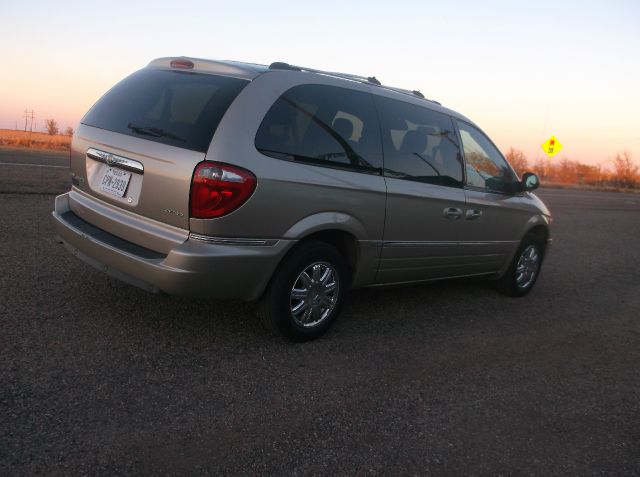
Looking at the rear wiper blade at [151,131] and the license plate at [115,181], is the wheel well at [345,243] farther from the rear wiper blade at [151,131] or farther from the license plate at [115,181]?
the license plate at [115,181]

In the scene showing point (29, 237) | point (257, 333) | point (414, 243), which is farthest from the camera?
point (29, 237)

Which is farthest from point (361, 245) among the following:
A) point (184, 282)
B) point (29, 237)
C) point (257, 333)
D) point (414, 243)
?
point (29, 237)

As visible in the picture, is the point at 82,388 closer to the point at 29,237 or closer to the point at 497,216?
the point at 29,237

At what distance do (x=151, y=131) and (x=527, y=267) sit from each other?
14.1 feet

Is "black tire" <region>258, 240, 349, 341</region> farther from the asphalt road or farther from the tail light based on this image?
the tail light

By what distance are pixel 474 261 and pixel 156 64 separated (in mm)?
3267

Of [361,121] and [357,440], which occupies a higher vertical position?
[361,121]

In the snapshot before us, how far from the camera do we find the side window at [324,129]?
137 inches

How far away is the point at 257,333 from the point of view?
3984mm

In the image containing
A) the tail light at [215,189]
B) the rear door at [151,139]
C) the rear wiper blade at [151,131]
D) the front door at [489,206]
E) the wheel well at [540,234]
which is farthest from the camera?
the wheel well at [540,234]

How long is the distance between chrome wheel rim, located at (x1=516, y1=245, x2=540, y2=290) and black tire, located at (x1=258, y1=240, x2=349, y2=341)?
274 cm

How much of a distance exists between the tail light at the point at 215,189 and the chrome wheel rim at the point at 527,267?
3.78m

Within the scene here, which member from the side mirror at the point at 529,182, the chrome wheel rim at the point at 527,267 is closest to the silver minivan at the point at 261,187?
the side mirror at the point at 529,182

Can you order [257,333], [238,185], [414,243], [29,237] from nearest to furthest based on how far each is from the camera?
[238,185] < [257,333] < [414,243] < [29,237]
